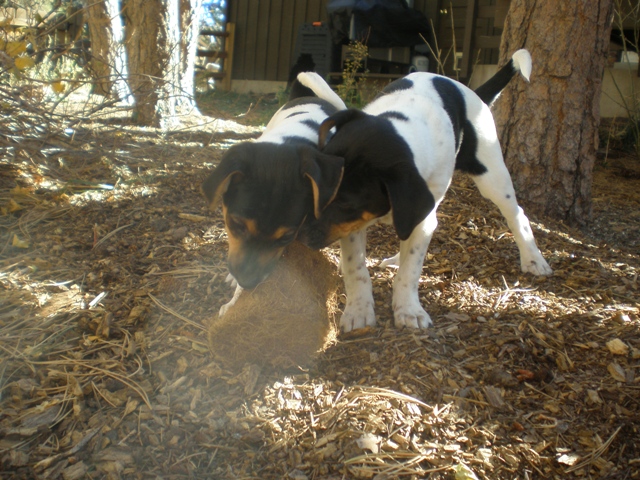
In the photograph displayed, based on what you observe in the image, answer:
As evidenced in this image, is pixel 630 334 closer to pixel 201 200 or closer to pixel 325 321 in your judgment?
pixel 325 321

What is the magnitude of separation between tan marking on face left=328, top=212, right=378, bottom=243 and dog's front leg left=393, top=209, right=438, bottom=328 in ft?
1.52

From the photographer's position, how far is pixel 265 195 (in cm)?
300

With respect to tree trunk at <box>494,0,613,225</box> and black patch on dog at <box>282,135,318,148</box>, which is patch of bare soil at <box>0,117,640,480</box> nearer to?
tree trunk at <box>494,0,613,225</box>

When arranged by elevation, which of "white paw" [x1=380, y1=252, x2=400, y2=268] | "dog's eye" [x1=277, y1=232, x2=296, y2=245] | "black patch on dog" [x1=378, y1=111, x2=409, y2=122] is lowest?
→ "white paw" [x1=380, y1=252, x2=400, y2=268]

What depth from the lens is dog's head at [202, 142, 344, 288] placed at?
2.99m

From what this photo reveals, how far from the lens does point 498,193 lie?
180 inches

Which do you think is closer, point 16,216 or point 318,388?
point 318,388

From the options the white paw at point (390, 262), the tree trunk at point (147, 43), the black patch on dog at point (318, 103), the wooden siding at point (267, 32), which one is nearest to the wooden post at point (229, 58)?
the wooden siding at point (267, 32)

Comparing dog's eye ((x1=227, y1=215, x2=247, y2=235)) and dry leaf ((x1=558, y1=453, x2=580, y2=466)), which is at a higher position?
dog's eye ((x1=227, y1=215, x2=247, y2=235))

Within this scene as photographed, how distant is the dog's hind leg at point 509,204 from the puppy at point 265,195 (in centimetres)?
184

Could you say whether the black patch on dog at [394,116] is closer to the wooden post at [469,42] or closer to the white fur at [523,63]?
the white fur at [523,63]

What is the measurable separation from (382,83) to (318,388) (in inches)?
377

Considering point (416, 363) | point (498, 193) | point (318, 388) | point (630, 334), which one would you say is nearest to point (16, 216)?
point (318, 388)

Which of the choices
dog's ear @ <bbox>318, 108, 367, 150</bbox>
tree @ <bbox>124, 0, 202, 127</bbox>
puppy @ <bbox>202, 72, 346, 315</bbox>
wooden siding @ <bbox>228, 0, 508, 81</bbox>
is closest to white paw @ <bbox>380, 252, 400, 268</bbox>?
dog's ear @ <bbox>318, 108, 367, 150</bbox>
